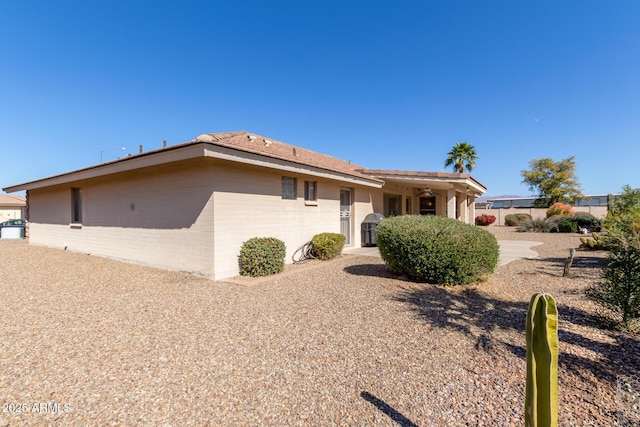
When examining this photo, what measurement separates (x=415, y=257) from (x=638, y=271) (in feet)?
11.1

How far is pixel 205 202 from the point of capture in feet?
23.9

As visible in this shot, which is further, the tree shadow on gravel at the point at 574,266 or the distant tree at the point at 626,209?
the tree shadow on gravel at the point at 574,266

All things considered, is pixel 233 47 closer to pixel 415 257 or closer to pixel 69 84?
pixel 69 84

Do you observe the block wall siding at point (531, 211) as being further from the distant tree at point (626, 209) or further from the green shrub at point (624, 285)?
the green shrub at point (624, 285)

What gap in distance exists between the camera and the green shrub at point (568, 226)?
20.3 metres

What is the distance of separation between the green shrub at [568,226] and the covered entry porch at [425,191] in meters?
5.87

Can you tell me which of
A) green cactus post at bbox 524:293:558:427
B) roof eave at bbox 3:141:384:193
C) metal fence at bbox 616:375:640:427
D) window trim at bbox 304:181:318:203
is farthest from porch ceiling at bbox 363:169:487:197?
green cactus post at bbox 524:293:558:427

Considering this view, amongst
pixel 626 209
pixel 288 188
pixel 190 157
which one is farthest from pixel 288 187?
pixel 626 209

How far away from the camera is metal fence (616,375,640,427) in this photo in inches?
91.4

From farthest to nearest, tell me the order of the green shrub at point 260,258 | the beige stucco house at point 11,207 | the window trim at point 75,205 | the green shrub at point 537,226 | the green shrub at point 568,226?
the beige stucco house at point 11,207
the green shrub at point 537,226
the green shrub at point 568,226
the window trim at point 75,205
the green shrub at point 260,258

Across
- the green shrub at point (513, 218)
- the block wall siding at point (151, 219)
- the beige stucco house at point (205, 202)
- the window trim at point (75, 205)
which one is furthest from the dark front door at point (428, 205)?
the window trim at point (75, 205)

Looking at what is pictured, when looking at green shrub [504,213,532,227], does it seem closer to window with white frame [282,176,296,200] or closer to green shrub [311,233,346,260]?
green shrub [311,233,346,260]

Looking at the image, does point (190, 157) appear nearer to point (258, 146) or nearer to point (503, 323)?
point (258, 146)

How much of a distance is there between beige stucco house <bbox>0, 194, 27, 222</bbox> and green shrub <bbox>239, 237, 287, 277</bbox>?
38372 millimetres
